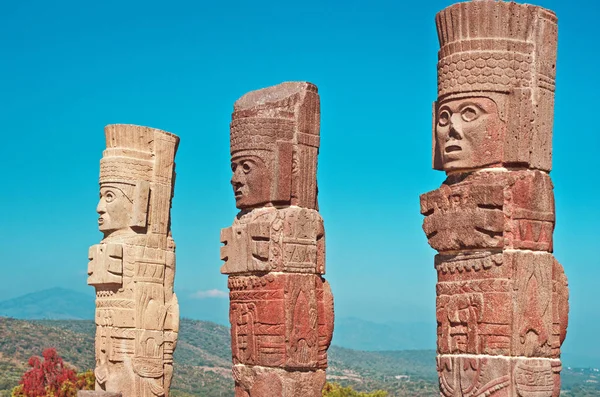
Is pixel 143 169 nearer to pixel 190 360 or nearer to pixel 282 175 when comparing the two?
pixel 282 175

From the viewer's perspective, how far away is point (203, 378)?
3328 centimetres

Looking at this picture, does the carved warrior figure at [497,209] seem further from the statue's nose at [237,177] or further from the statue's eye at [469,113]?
the statue's nose at [237,177]

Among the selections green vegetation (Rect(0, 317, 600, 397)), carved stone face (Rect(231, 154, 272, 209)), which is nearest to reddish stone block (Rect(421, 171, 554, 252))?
carved stone face (Rect(231, 154, 272, 209))

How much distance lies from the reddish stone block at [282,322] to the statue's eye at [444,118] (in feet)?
9.70

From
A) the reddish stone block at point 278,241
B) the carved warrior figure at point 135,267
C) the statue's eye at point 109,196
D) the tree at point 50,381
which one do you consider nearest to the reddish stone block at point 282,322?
the reddish stone block at point 278,241

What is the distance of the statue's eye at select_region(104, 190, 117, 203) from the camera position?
1530cm

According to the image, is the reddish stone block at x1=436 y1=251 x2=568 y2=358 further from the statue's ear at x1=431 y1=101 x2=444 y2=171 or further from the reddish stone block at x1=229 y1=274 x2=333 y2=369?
the reddish stone block at x1=229 y1=274 x2=333 y2=369

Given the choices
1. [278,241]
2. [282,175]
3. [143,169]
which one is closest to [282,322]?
[278,241]

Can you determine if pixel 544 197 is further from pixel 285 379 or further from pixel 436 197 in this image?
pixel 285 379

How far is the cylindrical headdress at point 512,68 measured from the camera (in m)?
9.66

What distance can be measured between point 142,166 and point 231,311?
12.5 feet

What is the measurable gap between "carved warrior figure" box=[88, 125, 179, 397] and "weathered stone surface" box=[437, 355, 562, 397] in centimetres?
651

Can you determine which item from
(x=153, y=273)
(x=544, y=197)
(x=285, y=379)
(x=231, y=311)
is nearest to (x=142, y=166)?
(x=153, y=273)

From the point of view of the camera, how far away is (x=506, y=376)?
931 centimetres
